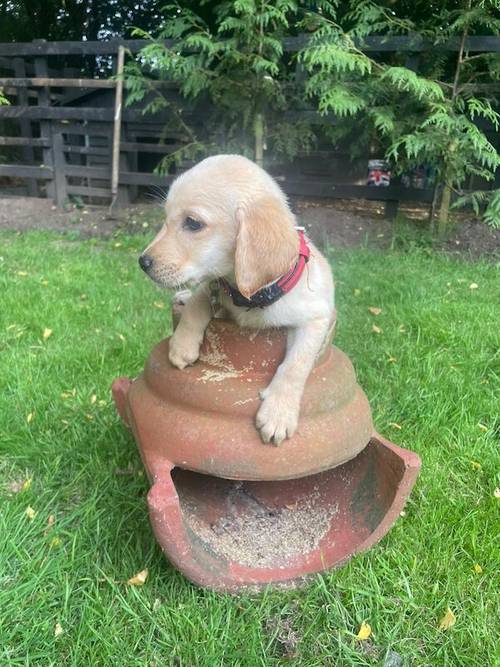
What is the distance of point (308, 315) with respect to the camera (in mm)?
1988

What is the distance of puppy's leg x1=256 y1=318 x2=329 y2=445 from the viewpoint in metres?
1.84

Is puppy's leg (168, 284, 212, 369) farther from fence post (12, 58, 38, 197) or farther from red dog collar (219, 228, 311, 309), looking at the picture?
fence post (12, 58, 38, 197)

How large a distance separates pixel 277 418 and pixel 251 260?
496 millimetres

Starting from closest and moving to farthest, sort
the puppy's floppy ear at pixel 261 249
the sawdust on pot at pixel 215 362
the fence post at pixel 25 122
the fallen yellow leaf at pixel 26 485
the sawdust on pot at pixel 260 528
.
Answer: the puppy's floppy ear at pixel 261 249 < the sawdust on pot at pixel 215 362 < the sawdust on pot at pixel 260 528 < the fallen yellow leaf at pixel 26 485 < the fence post at pixel 25 122

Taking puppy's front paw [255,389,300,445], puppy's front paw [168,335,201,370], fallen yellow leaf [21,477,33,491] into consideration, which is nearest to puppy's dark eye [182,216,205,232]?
puppy's front paw [168,335,201,370]

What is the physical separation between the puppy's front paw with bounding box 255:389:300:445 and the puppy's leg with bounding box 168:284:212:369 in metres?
0.34

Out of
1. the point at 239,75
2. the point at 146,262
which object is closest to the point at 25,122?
the point at 239,75

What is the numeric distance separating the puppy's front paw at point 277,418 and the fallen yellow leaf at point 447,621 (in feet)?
2.54

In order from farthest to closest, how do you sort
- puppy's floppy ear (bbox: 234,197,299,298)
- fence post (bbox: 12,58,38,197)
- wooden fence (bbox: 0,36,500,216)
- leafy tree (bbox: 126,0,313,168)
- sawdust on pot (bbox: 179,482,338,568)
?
fence post (bbox: 12,58,38,197) < wooden fence (bbox: 0,36,500,216) < leafy tree (bbox: 126,0,313,168) < sawdust on pot (bbox: 179,482,338,568) < puppy's floppy ear (bbox: 234,197,299,298)

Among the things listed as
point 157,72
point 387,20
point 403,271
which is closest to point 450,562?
point 403,271

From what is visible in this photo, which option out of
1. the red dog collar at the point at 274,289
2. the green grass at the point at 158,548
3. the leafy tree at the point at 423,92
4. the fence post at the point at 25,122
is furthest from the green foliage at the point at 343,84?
the red dog collar at the point at 274,289

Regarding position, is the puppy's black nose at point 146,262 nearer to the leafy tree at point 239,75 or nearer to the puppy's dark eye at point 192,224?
the puppy's dark eye at point 192,224

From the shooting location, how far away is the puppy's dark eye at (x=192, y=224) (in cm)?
185

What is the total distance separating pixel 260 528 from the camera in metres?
2.34
